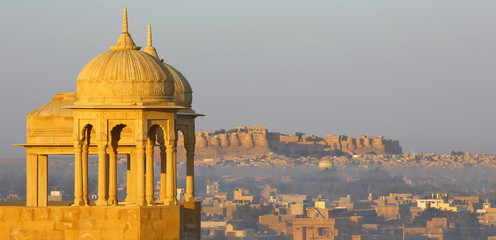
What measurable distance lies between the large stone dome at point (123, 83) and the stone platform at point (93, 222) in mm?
2373

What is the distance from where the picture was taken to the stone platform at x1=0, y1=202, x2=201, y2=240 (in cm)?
3572

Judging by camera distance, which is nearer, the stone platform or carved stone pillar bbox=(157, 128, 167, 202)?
the stone platform

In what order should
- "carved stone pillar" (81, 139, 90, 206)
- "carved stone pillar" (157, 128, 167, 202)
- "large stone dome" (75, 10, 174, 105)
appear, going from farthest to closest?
"carved stone pillar" (157, 128, 167, 202)
"carved stone pillar" (81, 139, 90, 206)
"large stone dome" (75, 10, 174, 105)

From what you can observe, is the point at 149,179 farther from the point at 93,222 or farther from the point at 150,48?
the point at 150,48

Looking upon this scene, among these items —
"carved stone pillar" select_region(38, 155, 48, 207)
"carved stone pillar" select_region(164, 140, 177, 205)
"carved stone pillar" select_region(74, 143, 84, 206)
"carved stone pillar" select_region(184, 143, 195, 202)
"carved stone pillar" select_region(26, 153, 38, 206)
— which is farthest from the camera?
"carved stone pillar" select_region(184, 143, 195, 202)

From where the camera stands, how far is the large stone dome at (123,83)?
36062mm

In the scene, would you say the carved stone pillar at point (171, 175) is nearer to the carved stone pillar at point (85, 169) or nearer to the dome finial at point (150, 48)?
the carved stone pillar at point (85, 169)

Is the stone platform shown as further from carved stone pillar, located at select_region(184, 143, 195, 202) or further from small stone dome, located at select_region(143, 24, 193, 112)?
carved stone pillar, located at select_region(184, 143, 195, 202)

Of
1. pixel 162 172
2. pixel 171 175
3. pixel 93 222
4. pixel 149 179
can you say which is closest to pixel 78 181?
pixel 93 222

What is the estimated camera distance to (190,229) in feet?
138

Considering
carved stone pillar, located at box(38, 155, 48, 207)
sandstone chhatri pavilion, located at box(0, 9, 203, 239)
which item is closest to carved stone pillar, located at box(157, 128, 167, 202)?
sandstone chhatri pavilion, located at box(0, 9, 203, 239)

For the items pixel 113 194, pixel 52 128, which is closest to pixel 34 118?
pixel 52 128

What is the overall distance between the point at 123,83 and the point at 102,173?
203cm

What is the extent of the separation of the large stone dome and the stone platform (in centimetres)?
237
